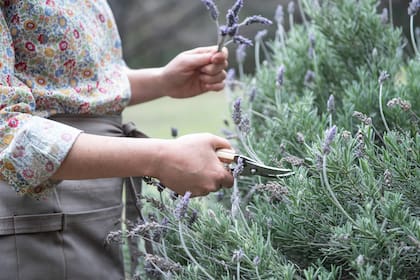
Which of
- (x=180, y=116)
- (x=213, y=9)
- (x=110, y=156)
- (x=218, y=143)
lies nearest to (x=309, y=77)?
(x=213, y=9)

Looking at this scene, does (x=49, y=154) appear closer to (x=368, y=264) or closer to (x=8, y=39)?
(x=8, y=39)

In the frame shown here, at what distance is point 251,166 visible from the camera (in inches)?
54.7

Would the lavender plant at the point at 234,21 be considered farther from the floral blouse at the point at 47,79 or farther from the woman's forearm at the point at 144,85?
the woman's forearm at the point at 144,85

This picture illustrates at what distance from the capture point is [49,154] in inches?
53.9

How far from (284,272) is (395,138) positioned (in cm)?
34

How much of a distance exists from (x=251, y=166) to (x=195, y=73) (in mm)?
642

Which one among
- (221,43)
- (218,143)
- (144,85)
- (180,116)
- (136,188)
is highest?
(221,43)

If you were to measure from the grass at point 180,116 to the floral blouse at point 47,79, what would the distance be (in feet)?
13.6

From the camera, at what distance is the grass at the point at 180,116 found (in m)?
6.49

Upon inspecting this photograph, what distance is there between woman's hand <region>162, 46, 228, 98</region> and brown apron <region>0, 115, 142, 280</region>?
0.93ft

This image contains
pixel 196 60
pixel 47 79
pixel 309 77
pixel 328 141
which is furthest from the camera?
pixel 309 77

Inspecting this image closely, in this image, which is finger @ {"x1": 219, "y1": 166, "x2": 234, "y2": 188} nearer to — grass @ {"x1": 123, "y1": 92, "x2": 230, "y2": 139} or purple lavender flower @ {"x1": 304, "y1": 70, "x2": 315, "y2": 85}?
purple lavender flower @ {"x1": 304, "y1": 70, "x2": 315, "y2": 85}

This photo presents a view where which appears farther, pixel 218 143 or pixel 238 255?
pixel 218 143

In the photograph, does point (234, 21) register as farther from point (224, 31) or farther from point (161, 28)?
point (161, 28)
